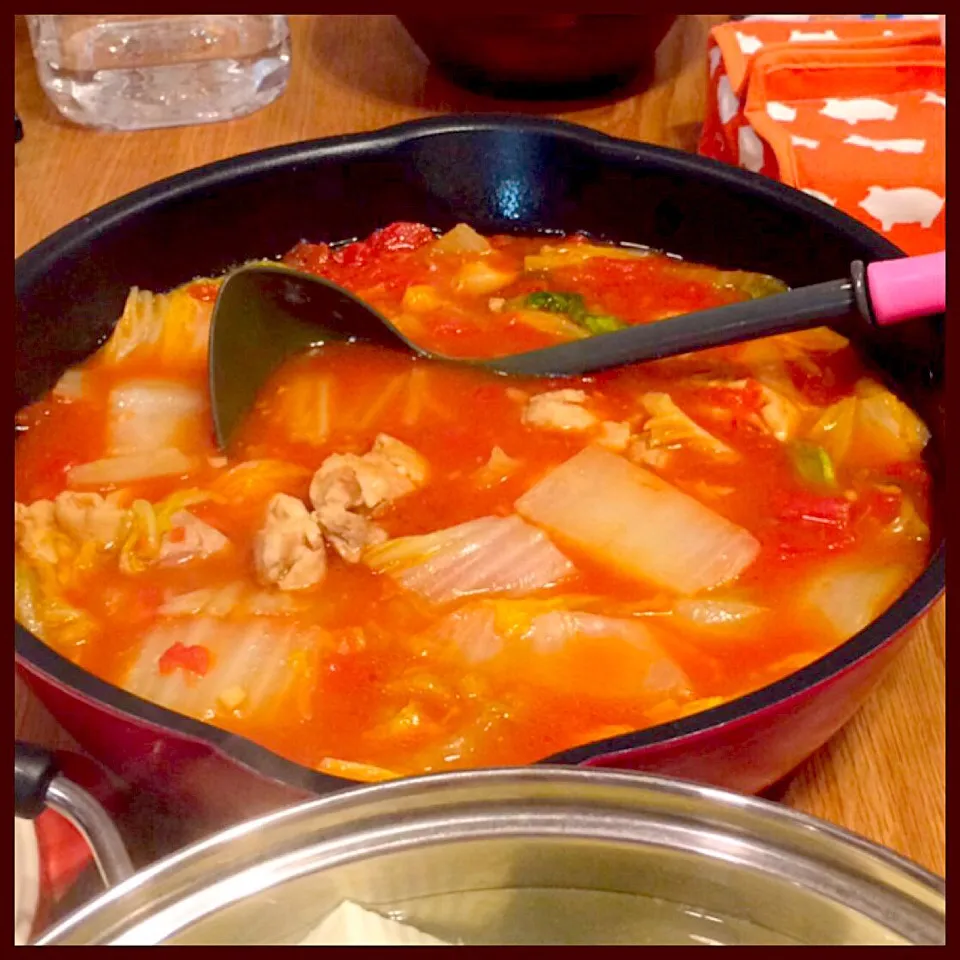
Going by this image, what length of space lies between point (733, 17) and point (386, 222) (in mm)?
1072

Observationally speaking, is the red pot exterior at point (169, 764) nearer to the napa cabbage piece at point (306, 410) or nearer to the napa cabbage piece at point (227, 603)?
the napa cabbage piece at point (227, 603)

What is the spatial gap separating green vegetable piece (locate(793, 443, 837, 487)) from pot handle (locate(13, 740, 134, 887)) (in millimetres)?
863

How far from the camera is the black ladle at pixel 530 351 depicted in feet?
4.00

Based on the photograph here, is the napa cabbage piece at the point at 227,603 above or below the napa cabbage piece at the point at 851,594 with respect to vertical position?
below

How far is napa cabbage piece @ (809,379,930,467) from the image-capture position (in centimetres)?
133

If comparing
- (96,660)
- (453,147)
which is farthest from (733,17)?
(96,660)

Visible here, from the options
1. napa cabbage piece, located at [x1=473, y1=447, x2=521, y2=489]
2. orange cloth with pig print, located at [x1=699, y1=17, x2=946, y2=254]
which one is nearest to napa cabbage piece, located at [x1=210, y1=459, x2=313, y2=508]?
napa cabbage piece, located at [x1=473, y1=447, x2=521, y2=489]

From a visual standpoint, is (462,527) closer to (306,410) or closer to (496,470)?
(496,470)

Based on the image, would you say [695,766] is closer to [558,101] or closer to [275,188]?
[275,188]

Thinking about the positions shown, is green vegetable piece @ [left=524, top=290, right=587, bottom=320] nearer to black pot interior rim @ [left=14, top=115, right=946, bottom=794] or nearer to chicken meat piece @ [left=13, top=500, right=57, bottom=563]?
black pot interior rim @ [left=14, top=115, right=946, bottom=794]

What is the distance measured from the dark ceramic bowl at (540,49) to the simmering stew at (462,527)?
65 cm

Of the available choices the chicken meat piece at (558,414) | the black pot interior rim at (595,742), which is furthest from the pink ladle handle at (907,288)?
the chicken meat piece at (558,414)

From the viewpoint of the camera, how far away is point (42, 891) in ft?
2.94

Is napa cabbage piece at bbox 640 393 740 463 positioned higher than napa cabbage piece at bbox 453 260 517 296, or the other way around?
napa cabbage piece at bbox 453 260 517 296
